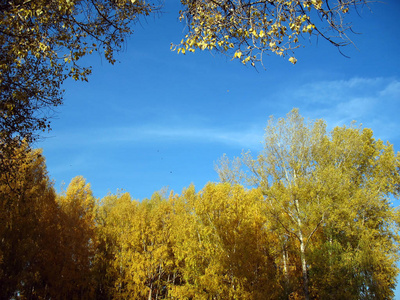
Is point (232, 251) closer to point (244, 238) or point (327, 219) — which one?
point (244, 238)

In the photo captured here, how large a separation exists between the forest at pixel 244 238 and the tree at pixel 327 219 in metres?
0.06

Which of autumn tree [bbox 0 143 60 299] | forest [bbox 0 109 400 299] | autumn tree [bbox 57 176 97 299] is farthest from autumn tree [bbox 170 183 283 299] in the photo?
autumn tree [bbox 0 143 60 299]

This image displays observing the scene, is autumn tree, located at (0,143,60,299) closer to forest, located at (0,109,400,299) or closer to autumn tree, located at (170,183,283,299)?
forest, located at (0,109,400,299)

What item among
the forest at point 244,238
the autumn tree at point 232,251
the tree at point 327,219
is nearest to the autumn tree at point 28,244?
the forest at point 244,238

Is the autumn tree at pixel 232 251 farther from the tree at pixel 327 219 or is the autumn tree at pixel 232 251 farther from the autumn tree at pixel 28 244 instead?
the autumn tree at pixel 28 244

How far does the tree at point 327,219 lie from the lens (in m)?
13.8

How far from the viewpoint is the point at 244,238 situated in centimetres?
1124

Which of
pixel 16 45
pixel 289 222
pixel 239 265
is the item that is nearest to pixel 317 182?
pixel 289 222

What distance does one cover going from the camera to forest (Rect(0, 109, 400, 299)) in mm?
11867

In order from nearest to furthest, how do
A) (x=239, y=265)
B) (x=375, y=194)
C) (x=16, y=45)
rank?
(x=16, y=45) < (x=239, y=265) < (x=375, y=194)

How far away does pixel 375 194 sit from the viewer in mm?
16859

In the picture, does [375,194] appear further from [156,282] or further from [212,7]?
[212,7]

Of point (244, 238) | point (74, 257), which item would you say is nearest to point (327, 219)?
point (244, 238)

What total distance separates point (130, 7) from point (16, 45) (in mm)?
2567
